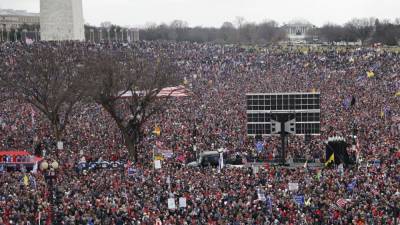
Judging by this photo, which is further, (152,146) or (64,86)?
(64,86)

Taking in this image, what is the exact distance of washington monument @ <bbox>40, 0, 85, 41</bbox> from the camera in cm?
9062

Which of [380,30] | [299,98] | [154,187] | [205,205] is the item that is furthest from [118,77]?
A: [380,30]

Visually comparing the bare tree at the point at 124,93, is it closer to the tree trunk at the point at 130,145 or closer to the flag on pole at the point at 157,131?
the tree trunk at the point at 130,145

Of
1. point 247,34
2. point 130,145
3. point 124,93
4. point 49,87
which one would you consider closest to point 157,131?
point 124,93

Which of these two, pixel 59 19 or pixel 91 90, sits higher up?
pixel 59 19

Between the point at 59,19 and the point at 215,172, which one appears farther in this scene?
the point at 59,19

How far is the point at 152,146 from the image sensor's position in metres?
36.6

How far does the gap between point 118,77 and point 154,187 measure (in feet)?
53.2

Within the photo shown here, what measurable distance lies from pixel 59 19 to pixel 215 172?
68533mm

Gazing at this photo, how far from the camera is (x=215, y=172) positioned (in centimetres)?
2675

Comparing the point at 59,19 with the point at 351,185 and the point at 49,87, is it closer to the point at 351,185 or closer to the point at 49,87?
the point at 49,87

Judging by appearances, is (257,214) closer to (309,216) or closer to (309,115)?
(309,216)

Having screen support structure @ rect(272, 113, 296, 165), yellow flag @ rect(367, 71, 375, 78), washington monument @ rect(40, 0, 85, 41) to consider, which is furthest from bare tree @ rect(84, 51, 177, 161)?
washington monument @ rect(40, 0, 85, 41)

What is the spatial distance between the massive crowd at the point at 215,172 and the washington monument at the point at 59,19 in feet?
103
